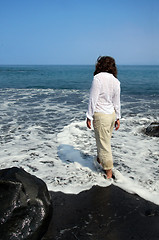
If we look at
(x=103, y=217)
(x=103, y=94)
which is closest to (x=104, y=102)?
(x=103, y=94)

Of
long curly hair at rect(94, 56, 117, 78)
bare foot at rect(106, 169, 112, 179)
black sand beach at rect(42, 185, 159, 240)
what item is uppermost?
long curly hair at rect(94, 56, 117, 78)

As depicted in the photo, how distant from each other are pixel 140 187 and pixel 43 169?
1.90 m

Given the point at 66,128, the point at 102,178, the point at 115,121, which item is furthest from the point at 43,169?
the point at 66,128

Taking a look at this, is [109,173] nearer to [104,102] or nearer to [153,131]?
[104,102]

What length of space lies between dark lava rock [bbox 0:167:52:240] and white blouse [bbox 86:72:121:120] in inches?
56.8

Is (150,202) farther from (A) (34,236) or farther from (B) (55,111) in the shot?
(B) (55,111)

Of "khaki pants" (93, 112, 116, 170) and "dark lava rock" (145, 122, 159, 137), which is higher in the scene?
"khaki pants" (93, 112, 116, 170)

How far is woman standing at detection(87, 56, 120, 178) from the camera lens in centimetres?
333

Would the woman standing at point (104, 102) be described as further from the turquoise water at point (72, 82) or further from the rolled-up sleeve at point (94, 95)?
the turquoise water at point (72, 82)

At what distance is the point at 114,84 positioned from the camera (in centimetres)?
339

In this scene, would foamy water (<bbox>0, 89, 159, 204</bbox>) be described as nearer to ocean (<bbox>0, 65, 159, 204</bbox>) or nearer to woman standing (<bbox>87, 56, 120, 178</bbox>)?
ocean (<bbox>0, 65, 159, 204</bbox>)

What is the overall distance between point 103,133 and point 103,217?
1.31 metres

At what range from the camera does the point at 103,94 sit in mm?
3396

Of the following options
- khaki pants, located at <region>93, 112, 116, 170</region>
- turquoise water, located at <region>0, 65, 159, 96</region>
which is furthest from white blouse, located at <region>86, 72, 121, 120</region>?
turquoise water, located at <region>0, 65, 159, 96</region>
